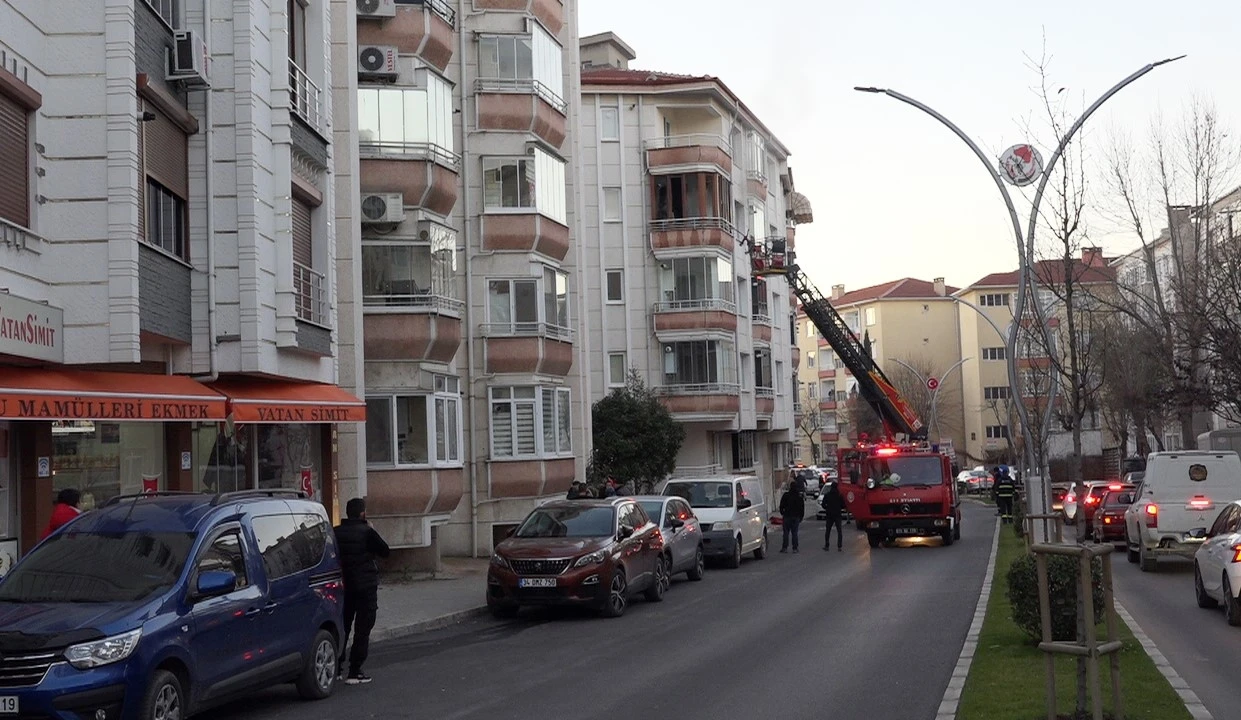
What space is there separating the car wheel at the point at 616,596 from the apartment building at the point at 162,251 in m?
5.25

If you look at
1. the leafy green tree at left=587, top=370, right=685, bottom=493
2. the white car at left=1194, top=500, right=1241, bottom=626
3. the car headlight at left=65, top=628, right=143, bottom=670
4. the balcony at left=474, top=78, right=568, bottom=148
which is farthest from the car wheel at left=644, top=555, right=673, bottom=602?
the leafy green tree at left=587, top=370, right=685, bottom=493

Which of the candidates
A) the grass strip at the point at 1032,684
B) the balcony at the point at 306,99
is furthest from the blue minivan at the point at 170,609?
the balcony at the point at 306,99

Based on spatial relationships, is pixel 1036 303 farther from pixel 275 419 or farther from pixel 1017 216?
pixel 275 419

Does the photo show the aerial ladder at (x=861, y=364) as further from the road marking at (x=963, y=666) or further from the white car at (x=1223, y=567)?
the white car at (x=1223, y=567)

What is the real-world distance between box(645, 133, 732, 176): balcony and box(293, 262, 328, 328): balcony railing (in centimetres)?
2932

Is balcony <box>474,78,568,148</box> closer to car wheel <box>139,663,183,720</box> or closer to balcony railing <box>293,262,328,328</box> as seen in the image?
balcony railing <box>293,262,328,328</box>

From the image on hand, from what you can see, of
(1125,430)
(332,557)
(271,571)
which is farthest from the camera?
(1125,430)

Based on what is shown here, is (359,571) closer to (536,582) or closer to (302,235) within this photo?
(536,582)

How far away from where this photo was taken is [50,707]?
913 centimetres

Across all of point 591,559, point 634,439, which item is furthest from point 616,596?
point 634,439

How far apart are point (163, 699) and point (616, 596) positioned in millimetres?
10253

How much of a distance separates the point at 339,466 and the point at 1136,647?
50.7 ft

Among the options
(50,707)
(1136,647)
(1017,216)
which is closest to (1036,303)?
(1017,216)

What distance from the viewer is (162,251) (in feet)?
57.4
